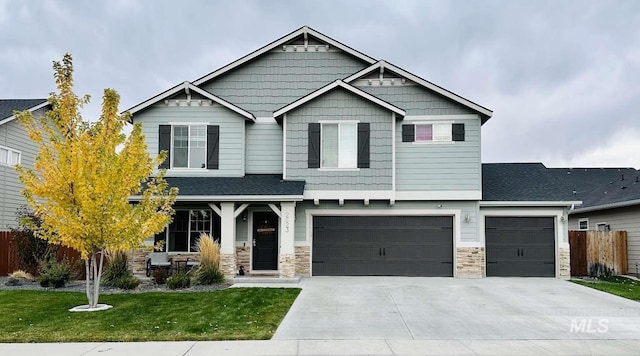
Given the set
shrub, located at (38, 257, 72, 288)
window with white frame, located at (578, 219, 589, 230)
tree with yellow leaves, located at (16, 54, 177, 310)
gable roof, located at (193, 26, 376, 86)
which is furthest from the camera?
window with white frame, located at (578, 219, 589, 230)

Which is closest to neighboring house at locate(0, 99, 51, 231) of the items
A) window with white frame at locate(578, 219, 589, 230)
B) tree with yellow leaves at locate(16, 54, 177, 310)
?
tree with yellow leaves at locate(16, 54, 177, 310)

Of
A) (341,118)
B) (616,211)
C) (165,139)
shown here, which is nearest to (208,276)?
(165,139)

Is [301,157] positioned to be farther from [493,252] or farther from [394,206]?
[493,252]

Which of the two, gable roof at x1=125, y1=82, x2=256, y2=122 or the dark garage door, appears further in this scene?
the dark garage door

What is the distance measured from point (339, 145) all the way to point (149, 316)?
8685mm

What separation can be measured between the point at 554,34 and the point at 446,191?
25.5ft

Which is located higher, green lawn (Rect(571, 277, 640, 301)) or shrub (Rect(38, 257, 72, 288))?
shrub (Rect(38, 257, 72, 288))

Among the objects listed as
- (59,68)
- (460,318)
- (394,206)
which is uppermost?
(59,68)

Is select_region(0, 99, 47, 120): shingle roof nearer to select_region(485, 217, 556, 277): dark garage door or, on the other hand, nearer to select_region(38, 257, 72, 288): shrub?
select_region(38, 257, 72, 288): shrub

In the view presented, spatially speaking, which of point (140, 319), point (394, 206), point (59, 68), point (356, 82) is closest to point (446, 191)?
point (394, 206)

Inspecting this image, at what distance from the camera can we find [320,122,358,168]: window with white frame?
55.0 feet

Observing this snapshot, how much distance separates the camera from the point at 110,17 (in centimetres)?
1812

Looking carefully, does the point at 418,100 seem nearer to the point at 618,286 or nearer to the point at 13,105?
the point at 618,286

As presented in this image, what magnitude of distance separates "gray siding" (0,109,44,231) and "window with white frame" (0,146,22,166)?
0.15 metres
